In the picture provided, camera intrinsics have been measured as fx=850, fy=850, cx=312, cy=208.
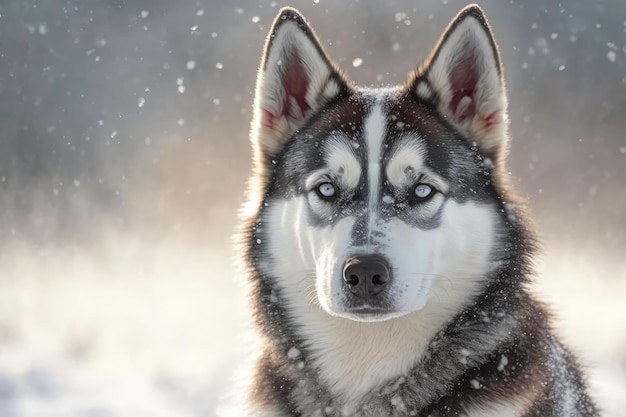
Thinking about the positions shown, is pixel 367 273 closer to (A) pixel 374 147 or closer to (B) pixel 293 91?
(A) pixel 374 147

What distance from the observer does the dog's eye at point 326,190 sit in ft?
13.2

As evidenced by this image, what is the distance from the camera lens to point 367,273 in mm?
3545

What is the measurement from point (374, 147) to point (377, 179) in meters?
0.17

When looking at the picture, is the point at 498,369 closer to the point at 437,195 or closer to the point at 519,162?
the point at 437,195

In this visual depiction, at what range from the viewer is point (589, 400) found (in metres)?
4.37

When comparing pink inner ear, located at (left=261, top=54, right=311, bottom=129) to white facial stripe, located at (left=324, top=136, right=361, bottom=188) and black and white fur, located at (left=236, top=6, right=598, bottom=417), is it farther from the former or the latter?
white facial stripe, located at (left=324, top=136, right=361, bottom=188)

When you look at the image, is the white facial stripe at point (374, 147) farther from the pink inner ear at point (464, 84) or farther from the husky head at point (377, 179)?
the pink inner ear at point (464, 84)

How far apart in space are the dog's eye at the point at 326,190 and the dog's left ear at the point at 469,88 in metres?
0.75

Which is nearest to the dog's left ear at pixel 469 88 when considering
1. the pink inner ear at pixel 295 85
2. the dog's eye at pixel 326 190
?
the pink inner ear at pixel 295 85

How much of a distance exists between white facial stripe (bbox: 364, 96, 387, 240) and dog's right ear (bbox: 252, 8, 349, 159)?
41 centimetres

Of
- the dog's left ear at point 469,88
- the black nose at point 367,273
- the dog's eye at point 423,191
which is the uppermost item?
the dog's left ear at point 469,88

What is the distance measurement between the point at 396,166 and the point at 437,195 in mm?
236

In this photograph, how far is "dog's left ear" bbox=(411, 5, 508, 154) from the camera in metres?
4.25

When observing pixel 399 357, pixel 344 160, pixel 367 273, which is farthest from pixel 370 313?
pixel 344 160
